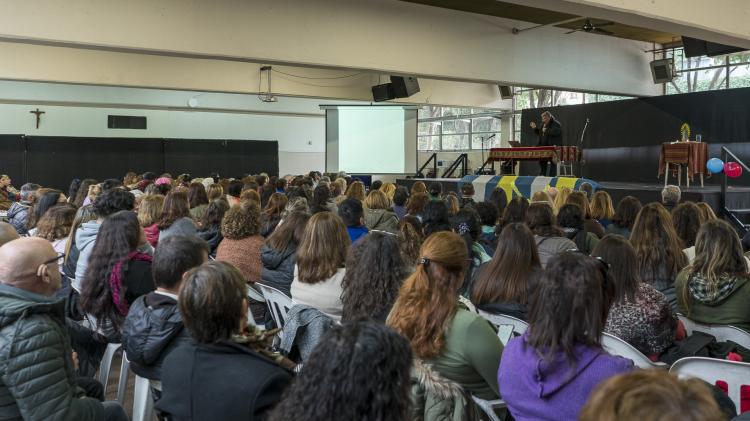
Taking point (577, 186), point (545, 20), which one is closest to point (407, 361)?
point (577, 186)

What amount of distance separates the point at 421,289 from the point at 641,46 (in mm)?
12350

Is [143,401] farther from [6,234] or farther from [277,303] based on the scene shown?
[6,234]

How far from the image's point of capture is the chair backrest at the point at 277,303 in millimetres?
3250

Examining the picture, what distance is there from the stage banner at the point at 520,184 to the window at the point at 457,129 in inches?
246

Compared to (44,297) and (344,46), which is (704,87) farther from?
(44,297)

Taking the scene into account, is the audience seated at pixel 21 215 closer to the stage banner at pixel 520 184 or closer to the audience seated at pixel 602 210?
the audience seated at pixel 602 210

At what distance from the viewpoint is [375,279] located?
8.03ft

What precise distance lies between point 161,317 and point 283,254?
1488 mm

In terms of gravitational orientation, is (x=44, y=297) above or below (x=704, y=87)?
below

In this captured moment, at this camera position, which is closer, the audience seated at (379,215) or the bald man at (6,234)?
the bald man at (6,234)

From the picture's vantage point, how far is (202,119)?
54.0ft

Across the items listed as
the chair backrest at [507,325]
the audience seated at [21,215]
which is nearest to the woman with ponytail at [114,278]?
the chair backrest at [507,325]

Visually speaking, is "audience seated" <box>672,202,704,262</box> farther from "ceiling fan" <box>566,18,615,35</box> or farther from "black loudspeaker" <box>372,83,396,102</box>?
"black loudspeaker" <box>372,83,396,102</box>

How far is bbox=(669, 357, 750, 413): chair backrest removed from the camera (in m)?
2.10
